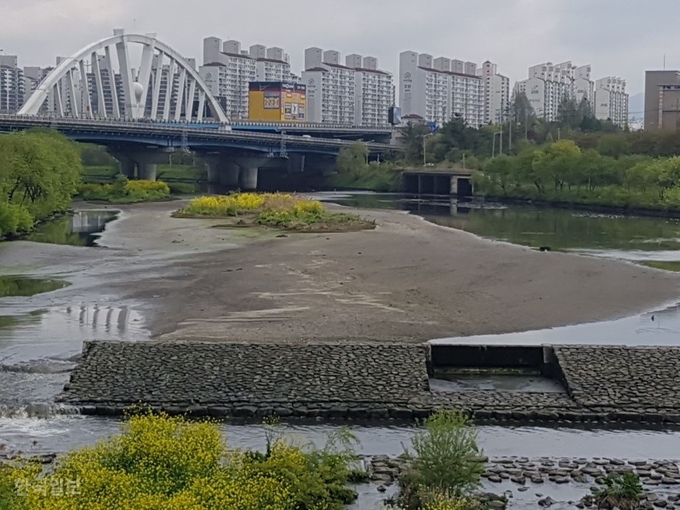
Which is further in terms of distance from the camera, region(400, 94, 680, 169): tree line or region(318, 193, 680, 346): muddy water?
region(400, 94, 680, 169): tree line

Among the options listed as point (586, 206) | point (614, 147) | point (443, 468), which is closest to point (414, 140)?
point (614, 147)

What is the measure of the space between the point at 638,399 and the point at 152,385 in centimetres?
988

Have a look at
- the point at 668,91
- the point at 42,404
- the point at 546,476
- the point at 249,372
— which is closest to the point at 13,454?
the point at 42,404

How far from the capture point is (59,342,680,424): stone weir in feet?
63.9

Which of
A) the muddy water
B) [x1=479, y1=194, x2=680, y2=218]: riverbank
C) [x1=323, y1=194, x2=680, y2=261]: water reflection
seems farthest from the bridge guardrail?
[x1=479, y1=194, x2=680, y2=218]: riverbank

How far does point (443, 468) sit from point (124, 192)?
85605mm

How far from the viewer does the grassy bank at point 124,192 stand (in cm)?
9400

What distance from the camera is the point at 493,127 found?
5556 inches

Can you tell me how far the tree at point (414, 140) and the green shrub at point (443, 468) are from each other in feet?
423

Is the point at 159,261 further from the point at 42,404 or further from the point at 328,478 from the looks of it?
the point at 328,478

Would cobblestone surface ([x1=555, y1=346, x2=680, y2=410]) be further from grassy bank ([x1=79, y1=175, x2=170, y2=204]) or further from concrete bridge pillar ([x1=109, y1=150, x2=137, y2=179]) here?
concrete bridge pillar ([x1=109, y1=150, x2=137, y2=179])

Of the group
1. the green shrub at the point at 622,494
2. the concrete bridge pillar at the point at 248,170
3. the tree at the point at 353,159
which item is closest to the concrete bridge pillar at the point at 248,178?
the concrete bridge pillar at the point at 248,170

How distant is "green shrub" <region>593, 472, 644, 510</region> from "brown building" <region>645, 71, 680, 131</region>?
136m

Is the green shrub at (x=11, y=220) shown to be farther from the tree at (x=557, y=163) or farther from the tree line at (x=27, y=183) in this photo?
the tree at (x=557, y=163)
